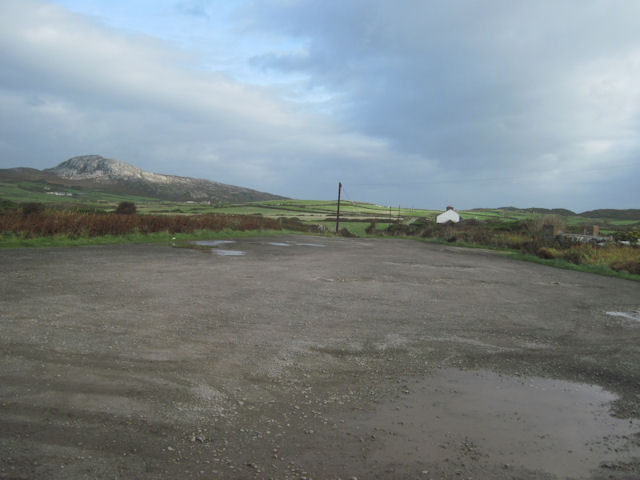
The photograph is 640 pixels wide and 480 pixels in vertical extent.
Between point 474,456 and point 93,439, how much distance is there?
114 inches

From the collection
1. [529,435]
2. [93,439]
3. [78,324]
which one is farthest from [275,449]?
[78,324]

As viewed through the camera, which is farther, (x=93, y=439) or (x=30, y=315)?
(x=30, y=315)

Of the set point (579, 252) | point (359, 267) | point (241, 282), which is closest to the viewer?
point (241, 282)

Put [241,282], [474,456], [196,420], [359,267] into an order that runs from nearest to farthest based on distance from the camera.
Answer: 1. [474,456]
2. [196,420]
3. [241,282]
4. [359,267]

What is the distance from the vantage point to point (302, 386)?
14.5ft

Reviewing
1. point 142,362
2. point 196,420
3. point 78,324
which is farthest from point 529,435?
point 78,324

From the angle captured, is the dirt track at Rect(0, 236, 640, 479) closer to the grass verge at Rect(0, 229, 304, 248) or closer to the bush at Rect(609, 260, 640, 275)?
the grass verge at Rect(0, 229, 304, 248)

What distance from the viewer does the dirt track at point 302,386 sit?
310 cm

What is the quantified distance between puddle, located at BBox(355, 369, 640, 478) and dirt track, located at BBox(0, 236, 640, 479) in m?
0.02

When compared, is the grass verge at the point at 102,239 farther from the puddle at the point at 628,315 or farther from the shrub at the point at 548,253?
the shrub at the point at 548,253

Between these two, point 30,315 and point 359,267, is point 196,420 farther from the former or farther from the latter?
point 359,267

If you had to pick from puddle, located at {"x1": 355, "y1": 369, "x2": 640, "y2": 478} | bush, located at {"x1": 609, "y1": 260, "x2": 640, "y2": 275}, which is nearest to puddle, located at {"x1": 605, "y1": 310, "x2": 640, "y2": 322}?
puddle, located at {"x1": 355, "y1": 369, "x2": 640, "y2": 478}

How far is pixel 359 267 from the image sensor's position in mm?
15531

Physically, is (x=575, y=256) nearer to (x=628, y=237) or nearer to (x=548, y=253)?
(x=548, y=253)
